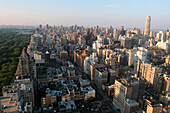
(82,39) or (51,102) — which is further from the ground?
(82,39)

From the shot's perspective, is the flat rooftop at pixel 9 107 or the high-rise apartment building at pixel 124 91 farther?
the high-rise apartment building at pixel 124 91

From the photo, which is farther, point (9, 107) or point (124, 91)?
point (124, 91)

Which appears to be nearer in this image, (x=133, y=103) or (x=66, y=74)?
(x=133, y=103)

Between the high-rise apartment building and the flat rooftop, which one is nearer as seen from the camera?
the flat rooftop

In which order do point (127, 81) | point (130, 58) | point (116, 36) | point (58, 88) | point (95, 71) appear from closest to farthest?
point (127, 81)
point (58, 88)
point (95, 71)
point (130, 58)
point (116, 36)

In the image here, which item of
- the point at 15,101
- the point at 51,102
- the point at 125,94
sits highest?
the point at 15,101

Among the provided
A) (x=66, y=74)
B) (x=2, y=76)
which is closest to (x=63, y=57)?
(x=66, y=74)

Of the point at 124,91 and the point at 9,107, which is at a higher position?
the point at 9,107

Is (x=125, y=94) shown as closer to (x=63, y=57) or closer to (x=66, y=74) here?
(x=66, y=74)

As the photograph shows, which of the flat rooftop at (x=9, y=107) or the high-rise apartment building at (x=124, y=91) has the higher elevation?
the flat rooftop at (x=9, y=107)

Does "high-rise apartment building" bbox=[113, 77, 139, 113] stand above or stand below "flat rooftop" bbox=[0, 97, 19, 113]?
below

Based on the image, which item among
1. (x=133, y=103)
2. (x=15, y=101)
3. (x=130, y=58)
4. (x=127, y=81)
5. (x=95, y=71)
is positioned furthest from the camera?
(x=130, y=58)
